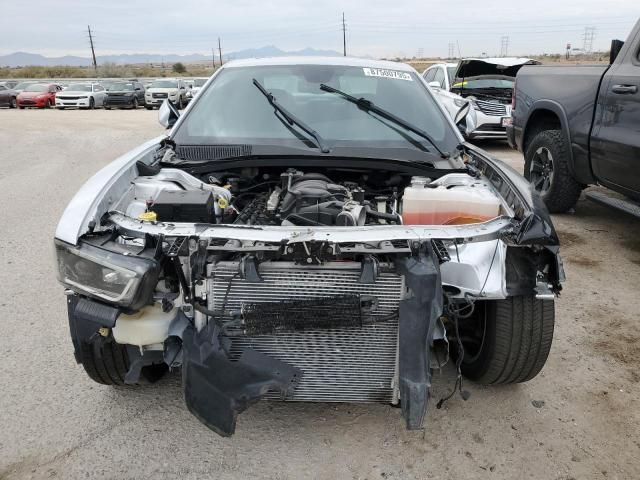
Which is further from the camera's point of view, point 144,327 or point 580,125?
point 580,125

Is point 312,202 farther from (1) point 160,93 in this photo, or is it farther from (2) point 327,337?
(1) point 160,93

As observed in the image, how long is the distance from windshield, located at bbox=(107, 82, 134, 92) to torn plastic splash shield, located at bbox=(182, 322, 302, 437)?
24762 millimetres

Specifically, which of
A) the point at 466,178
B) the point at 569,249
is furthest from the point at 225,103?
the point at 569,249

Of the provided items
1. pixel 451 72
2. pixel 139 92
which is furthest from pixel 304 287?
pixel 139 92

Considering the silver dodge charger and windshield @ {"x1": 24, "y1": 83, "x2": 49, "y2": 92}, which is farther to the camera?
windshield @ {"x1": 24, "y1": 83, "x2": 49, "y2": 92}

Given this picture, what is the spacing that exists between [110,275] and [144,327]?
0.91ft

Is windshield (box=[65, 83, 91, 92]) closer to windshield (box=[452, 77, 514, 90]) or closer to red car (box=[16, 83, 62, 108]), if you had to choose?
red car (box=[16, 83, 62, 108])

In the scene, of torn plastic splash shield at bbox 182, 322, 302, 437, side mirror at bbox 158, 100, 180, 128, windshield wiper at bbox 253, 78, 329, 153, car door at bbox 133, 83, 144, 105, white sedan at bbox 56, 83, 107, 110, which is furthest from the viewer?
car door at bbox 133, 83, 144, 105

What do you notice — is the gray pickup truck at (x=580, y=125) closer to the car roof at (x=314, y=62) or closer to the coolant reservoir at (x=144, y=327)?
the car roof at (x=314, y=62)

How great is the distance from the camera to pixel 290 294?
2.11 meters

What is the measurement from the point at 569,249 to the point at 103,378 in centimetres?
409

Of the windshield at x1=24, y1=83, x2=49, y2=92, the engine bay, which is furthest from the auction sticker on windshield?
the windshield at x1=24, y1=83, x2=49, y2=92

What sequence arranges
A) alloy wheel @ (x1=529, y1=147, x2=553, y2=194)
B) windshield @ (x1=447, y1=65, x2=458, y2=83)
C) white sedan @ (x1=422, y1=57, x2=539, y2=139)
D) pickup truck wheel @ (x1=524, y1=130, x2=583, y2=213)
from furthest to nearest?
windshield @ (x1=447, y1=65, x2=458, y2=83) < white sedan @ (x1=422, y1=57, x2=539, y2=139) < alloy wheel @ (x1=529, y1=147, x2=553, y2=194) < pickup truck wheel @ (x1=524, y1=130, x2=583, y2=213)

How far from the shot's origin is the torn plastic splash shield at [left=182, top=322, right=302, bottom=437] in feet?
6.97
